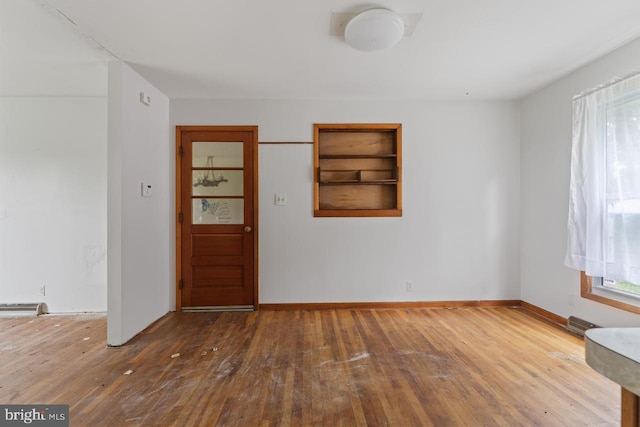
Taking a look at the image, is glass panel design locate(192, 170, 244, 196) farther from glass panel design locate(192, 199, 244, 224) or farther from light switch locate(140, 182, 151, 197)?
light switch locate(140, 182, 151, 197)

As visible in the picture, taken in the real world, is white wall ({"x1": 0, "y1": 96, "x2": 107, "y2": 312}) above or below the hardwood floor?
above

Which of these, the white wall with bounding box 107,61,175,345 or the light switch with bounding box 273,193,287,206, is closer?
the white wall with bounding box 107,61,175,345

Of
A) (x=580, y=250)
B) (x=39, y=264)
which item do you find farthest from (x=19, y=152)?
(x=580, y=250)

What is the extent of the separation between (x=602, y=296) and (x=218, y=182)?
13.5 feet

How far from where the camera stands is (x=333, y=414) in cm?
166

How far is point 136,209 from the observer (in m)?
2.79

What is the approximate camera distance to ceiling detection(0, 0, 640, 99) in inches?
74.5

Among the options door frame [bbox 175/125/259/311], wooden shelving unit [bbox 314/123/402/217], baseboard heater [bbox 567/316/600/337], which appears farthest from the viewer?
wooden shelving unit [bbox 314/123/402/217]

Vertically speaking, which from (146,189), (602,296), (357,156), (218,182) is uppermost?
(357,156)

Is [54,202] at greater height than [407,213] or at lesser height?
greater

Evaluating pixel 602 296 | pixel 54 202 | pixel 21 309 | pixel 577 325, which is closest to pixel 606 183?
pixel 602 296

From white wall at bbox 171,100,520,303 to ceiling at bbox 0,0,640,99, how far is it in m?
0.36

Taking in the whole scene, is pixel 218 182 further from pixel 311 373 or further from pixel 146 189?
pixel 311 373

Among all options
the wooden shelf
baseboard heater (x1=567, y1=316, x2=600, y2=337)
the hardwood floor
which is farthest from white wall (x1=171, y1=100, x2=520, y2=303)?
baseboard heater (x1=567, y1=316, x2=600, y2=337)
